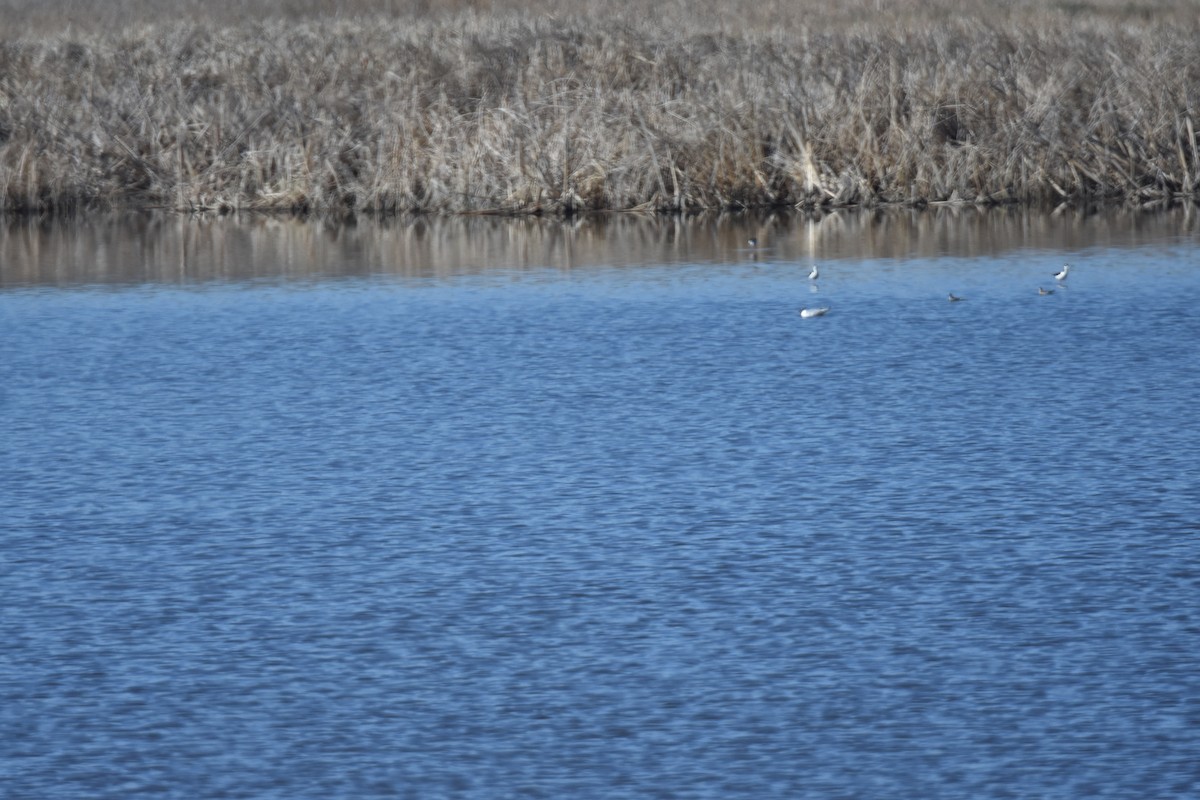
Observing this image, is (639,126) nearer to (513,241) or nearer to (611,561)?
(513,241)

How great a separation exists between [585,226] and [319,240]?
2.22 metres

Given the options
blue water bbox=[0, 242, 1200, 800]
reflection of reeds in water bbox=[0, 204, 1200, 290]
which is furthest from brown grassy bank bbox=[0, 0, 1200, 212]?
blue water bbox=[0, 242, 1200, 800]

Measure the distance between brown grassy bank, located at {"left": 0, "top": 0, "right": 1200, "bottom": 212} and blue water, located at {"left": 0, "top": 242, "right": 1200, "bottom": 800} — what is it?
616 cm

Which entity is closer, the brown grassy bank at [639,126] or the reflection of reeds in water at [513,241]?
the reflection of reeds in water at [513,241]

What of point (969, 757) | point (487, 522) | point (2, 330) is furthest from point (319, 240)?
point (969, 757)

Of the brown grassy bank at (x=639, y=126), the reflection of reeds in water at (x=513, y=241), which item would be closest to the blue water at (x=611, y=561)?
the reflection of reeds in water at (x=513, y=241)

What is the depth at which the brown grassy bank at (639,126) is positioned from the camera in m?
18.3

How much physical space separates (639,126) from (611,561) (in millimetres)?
11706

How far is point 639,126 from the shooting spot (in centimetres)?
1834

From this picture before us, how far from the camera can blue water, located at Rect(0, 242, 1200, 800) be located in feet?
17.4

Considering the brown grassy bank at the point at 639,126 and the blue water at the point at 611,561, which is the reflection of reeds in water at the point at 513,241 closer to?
the brown grassy bank at the point at 639,126

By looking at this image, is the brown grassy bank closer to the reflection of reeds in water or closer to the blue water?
the reflection of reeds in water

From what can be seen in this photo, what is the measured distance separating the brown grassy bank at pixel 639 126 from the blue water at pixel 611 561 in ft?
20.2

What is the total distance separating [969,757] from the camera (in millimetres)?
5191
